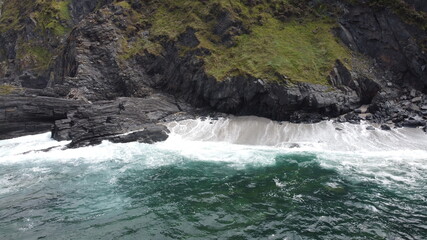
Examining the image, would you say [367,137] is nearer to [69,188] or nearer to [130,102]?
[69,188]

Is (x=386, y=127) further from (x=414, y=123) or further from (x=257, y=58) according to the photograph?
(x=257, y=58)

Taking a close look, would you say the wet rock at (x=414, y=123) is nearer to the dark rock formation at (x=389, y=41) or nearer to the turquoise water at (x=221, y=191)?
the turquoise water at (x=221, y=191)

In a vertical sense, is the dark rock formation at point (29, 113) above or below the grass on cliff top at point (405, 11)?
below

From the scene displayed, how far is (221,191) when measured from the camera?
66.4ft

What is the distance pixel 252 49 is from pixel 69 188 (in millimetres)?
37675

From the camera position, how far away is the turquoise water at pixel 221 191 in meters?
15.3

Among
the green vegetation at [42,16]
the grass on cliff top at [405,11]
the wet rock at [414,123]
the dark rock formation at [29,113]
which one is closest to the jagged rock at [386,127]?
the wet rock at [414,123]

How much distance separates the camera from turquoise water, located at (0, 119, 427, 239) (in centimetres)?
1528

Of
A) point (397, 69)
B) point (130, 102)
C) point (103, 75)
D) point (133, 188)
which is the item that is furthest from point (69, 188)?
point (397, 69)

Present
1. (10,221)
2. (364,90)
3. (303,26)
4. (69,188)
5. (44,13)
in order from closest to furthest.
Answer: (10,221)
(69,188)
(364,90)
(303,26)
(44,13)

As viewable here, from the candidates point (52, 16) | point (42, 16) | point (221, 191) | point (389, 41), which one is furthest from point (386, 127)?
point (42, 16)

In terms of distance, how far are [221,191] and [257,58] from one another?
3191 cm

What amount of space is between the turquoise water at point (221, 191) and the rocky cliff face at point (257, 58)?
8.95 m

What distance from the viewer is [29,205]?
1906 cm
